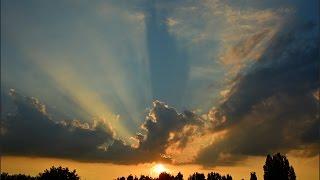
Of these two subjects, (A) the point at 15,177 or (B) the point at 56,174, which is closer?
(B) the point at 56,174

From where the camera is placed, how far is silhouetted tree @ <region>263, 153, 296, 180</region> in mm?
132250

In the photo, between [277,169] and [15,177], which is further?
[15,177]

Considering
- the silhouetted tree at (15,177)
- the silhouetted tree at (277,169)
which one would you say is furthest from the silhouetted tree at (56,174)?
the silhouetted tree at (277,169)

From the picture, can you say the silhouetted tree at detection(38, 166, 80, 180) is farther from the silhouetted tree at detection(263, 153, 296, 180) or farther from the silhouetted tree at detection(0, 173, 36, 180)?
the silhouetted tree at detection(263, 153, 296, 180)

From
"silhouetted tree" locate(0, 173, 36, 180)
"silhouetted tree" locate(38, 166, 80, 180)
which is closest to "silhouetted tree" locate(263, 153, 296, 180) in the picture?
"silhouetted tree" locate(38, 166, 80, 180)

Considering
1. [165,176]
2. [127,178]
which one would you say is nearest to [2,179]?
[127,178]

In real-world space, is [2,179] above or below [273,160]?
below

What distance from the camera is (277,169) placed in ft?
437

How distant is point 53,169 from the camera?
134 meters

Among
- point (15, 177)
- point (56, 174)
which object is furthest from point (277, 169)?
point (15, 177)

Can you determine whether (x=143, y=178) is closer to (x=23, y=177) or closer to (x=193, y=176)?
(x=193, y=176)

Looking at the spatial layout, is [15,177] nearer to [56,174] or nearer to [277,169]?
[56,174]

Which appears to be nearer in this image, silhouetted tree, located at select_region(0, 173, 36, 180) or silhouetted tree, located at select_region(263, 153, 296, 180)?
silhouetted tree, located at select_region(263, 153, 296, 180)

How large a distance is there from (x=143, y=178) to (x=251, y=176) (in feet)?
237
